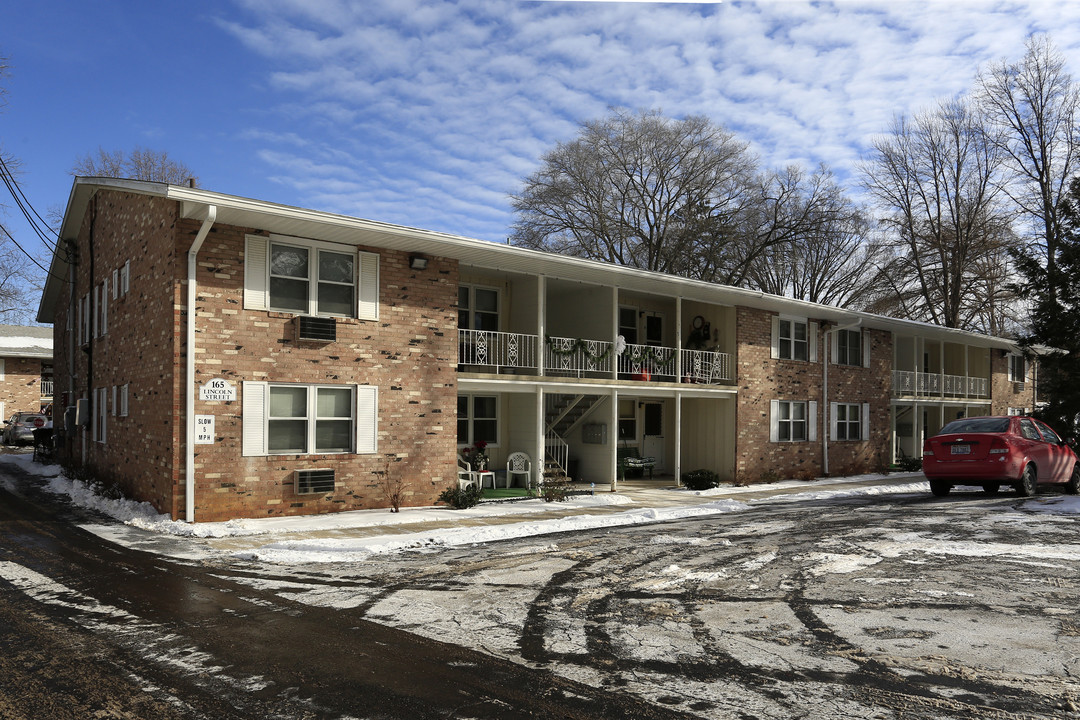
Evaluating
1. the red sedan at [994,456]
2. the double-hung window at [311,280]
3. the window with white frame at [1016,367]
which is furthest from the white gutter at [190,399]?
the window with white frame at [1016,367]

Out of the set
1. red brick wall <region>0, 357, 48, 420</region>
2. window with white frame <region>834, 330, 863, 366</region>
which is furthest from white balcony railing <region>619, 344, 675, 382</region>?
red brick wall <region>0, 357, 48, 420</region>

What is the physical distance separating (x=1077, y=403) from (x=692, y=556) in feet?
53.7

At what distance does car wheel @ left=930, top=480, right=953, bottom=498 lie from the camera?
1580cm

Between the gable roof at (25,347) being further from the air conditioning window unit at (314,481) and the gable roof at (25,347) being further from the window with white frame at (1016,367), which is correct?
the window with white frame at (1016,367)

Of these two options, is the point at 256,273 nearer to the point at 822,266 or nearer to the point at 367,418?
the point at 367,418

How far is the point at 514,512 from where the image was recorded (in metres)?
14.1

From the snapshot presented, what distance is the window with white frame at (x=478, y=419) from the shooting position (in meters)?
18.0

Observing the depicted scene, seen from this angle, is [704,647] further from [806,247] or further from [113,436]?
[806,247]

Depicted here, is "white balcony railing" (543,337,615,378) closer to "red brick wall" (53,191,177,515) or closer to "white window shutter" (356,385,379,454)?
"white window shutter" (356,385,379,454)

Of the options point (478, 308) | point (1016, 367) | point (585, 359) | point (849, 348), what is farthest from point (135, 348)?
point (1016, 367)

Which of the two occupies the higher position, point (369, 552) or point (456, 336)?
point (456, 336)

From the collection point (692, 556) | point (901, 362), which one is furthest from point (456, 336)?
point (901, 362)

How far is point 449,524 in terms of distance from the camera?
12398 mm

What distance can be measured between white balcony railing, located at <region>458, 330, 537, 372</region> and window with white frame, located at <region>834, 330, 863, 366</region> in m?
11.2
